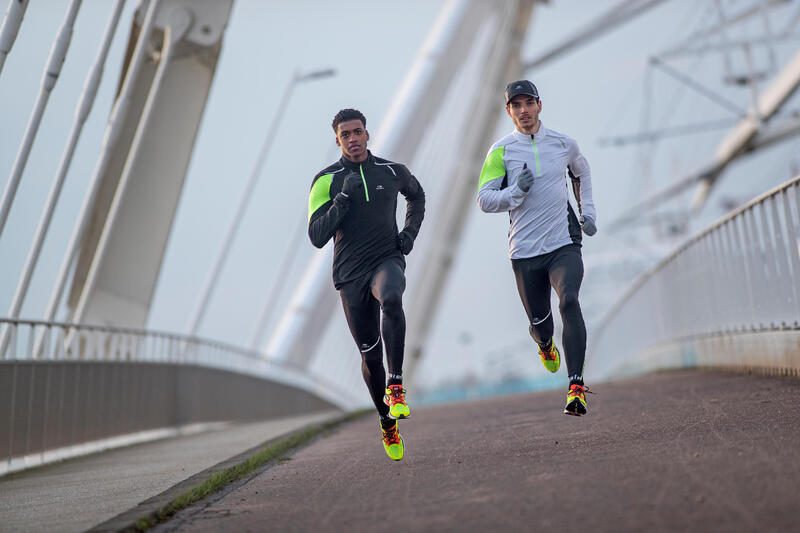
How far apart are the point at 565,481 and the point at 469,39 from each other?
77.3ft

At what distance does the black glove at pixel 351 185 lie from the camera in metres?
7.49

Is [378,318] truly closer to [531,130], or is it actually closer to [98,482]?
[531,130]

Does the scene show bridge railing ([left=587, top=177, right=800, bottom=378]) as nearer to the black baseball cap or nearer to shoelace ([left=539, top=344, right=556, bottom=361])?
shoelace ([left=539, top=344, right=556, bottom=361])

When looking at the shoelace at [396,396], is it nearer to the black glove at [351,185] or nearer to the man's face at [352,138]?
the black glove at [351,185]

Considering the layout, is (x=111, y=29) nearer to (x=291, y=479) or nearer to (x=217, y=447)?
(x=217, y=447)

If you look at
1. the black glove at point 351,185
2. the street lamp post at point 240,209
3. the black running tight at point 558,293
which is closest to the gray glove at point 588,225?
the black running tight at point 558,293

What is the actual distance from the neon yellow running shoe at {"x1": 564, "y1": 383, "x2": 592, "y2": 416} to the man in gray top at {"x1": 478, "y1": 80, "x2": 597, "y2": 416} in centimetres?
41

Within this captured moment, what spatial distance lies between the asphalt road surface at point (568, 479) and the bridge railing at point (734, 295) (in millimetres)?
1234

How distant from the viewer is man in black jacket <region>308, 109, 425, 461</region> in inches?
295

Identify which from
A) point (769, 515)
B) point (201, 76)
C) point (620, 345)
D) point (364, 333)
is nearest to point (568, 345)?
point (364, 333)

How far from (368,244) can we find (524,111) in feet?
4.68

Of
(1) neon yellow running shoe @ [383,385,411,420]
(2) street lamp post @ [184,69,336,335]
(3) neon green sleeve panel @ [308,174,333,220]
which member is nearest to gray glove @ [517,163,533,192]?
(3) neon green sleeve panel @ [308,174,333,220]

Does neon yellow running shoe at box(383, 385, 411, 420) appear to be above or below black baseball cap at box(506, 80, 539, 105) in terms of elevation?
below

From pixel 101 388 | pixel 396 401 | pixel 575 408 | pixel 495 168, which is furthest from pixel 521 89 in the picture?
pixel 101 388
